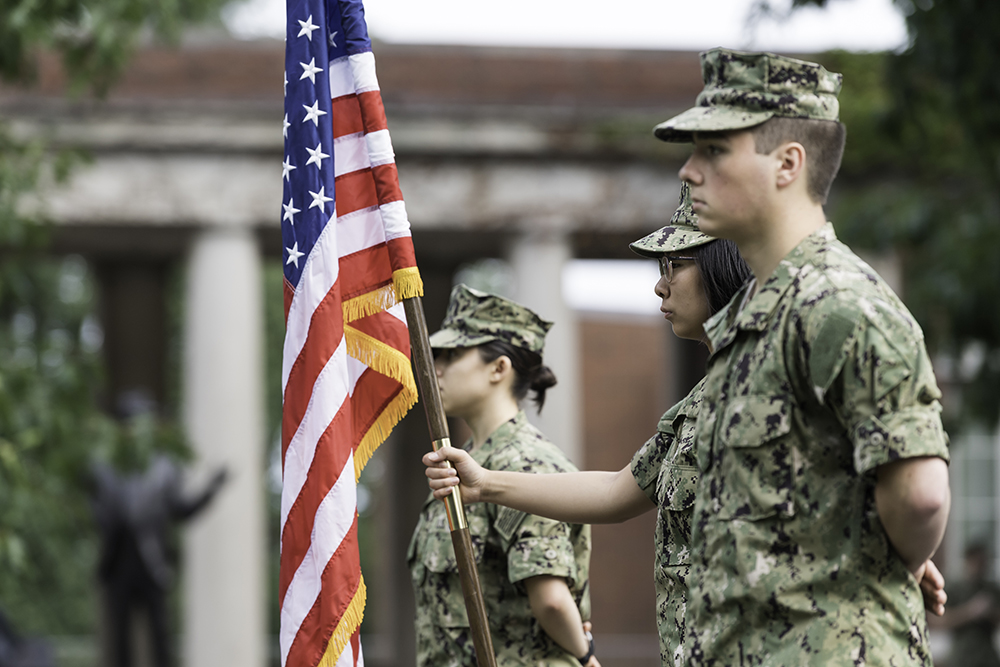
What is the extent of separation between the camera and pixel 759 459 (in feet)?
8.27

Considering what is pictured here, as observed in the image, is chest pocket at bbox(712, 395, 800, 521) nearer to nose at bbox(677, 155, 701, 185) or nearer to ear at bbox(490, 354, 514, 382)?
nose at bbox(677, 155, 701, 185)

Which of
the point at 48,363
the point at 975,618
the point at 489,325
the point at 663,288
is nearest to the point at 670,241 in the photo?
the point at 663,288

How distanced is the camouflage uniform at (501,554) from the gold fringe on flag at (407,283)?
28.3 inches

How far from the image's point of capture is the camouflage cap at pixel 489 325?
4633mm

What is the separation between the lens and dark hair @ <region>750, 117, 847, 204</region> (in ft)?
8.41

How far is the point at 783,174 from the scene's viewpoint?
257 centimetres

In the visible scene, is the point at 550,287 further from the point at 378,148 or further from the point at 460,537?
the point at 460,537

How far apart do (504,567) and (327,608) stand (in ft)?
2.38

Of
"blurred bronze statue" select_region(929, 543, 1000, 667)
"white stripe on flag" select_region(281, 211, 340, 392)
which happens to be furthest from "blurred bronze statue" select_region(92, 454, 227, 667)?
"white stripe on flag" select_region(281, 211, 340, 392)

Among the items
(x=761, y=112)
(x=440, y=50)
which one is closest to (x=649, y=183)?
(x=440, y=50)

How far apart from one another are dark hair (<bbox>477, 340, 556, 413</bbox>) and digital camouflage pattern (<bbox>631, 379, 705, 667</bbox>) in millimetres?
1149

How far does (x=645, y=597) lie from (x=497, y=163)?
12850mm

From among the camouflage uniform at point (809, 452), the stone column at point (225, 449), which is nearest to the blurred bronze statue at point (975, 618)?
the stone column at point (225, 449)

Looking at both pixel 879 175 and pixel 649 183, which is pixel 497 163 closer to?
pixel 649 183
